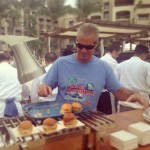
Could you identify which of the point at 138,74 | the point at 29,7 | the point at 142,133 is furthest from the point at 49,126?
the point at 29,7

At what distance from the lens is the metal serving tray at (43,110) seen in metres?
1.74

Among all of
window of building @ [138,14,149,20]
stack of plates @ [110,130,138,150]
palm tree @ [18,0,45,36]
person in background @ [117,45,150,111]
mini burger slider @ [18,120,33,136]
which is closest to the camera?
mini burger slider @ [18,120,33,136]

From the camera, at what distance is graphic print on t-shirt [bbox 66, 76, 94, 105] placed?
2186 mm

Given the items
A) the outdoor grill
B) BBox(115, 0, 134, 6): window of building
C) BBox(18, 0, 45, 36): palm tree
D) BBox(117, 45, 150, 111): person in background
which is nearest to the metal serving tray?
the outdoor grill

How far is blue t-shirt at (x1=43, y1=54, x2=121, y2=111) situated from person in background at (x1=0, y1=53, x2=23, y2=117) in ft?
4.11

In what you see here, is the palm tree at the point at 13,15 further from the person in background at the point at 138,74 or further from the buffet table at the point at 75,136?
the buffet table at the point at 75,136

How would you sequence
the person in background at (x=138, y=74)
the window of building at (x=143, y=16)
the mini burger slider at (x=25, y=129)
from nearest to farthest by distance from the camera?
1. the mini burger slider at (x=25, y=129)
2. the person in background at (x=138, y=74)
3. the window of building at (x=143, y=16)

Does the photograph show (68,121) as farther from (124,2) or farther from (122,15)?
(124,2)

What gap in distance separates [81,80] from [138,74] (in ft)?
7.48

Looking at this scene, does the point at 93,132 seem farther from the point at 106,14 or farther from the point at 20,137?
the point at 106,14

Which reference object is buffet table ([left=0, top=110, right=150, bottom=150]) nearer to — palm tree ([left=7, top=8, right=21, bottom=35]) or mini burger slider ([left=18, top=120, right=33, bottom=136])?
mini burger slider ([left=18, top=120, right=33, bottom=136])

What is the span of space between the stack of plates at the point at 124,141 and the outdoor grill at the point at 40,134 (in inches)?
3.6

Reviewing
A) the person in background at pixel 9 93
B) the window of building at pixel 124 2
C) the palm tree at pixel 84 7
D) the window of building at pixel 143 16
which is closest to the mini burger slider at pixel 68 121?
the person in background at pixel 9 93

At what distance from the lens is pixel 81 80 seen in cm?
223
